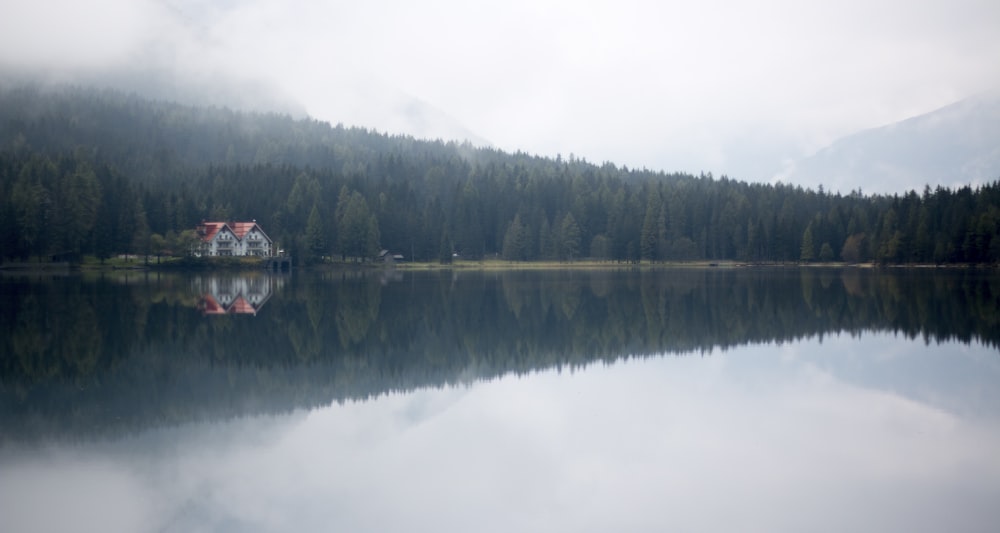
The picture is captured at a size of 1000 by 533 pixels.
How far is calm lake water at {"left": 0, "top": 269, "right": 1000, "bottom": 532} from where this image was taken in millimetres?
10594

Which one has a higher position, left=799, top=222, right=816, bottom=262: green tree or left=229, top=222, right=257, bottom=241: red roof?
left=229, top=222, right=257, bottom=241: red roof

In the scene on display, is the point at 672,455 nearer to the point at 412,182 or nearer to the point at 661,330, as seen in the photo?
the point at 661,330

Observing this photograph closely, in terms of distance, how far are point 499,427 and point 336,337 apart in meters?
14.0

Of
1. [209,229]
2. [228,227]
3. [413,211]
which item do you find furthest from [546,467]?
[413,211]

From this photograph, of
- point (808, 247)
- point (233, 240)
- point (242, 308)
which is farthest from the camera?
point (808, 247)

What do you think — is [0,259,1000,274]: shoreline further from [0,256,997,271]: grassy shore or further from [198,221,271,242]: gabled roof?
[198,221,271,242]: gabled roof

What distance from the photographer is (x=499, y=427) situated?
15164mm

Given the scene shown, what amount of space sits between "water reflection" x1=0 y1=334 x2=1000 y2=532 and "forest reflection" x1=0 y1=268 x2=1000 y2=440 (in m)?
2.31

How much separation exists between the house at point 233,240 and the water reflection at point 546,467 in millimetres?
95052

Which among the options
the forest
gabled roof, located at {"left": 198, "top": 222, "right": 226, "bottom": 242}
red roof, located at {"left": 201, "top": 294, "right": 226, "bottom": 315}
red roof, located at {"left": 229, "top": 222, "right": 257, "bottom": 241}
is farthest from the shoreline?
red roof, located at {"left": 201, "top": 294, "right": 226, "bottom": 315}

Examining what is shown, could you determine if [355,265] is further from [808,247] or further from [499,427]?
[499,427]

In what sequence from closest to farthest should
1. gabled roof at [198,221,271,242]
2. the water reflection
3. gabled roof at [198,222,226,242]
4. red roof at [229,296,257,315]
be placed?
the water reflection < red roof at [229,296,257,315] < gabled roof at [198,222,226,242] < gabled roof at [198,221,271,242]

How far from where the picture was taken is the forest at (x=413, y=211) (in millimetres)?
93312

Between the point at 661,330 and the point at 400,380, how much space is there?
13374 millimetres
